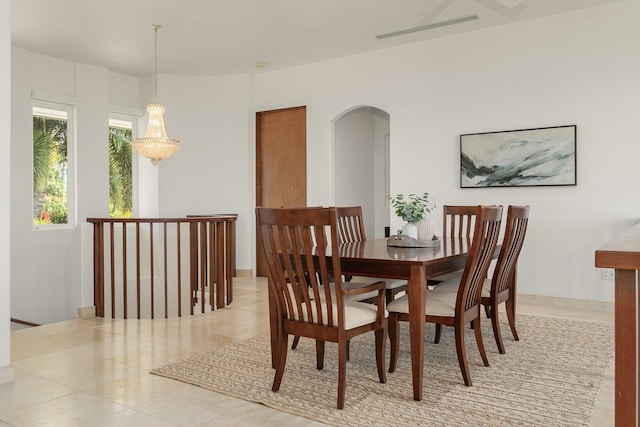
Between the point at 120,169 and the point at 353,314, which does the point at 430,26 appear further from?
the point at 120,169

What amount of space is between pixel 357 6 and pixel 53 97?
393 centimetres

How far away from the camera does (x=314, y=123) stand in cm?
638

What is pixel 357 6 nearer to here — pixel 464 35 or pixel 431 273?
pixel 464 35

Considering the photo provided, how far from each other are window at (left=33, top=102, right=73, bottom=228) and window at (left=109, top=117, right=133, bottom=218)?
66 centimetres

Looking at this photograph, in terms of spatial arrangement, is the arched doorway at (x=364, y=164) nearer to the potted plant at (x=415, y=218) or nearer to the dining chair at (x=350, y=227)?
the dining chair at (x=350, y=227)

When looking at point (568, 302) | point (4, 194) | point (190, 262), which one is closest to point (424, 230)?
point (568, 302)

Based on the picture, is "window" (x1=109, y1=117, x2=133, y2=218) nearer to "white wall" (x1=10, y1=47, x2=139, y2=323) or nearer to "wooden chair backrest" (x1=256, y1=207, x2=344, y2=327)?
"white wall" (x1=10, y1=47, x2=139, y2=323)

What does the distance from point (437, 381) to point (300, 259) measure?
1.08m

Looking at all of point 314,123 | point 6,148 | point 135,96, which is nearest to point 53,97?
point 135,96

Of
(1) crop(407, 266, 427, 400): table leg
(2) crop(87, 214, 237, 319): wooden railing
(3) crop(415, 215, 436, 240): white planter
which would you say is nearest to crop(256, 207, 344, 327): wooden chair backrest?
(1) crop(407, 266, 427, 400): table leg

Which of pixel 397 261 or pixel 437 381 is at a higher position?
pixel 397 261

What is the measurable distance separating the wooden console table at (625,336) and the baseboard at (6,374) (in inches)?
117

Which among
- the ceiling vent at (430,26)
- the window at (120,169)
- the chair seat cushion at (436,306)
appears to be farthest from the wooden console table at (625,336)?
the window at (120,169)

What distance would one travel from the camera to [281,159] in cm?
670
